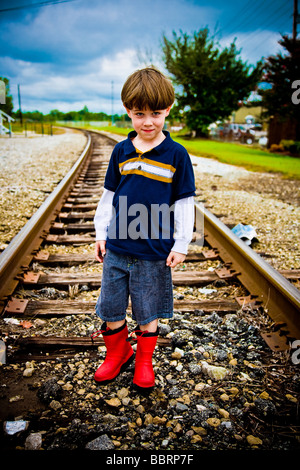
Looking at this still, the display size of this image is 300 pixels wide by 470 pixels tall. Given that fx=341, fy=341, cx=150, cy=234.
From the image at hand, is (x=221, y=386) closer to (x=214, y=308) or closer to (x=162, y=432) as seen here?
(x=162, y=432)

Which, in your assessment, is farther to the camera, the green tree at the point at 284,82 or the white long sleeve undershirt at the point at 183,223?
the green tree at the point at 284,82

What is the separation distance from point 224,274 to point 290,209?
2.89 m

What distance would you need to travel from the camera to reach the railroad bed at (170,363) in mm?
1471

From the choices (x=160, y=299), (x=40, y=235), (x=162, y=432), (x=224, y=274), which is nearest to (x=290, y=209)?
(x=224, y=274)

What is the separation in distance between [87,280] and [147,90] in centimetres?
169

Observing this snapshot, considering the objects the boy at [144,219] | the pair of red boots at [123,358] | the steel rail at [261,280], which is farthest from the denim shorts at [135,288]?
the steel rail at [261,280]

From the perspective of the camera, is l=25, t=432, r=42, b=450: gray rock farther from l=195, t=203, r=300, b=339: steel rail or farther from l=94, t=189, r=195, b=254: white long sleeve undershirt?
l=195, t=203, r=300, b=339: steel rail

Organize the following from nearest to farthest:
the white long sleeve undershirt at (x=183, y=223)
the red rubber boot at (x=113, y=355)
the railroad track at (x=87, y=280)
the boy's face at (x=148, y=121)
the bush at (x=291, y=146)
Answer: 1. the boy's face at (x=148, y=121)
2. the white long sleeve undershirt at (x=183, y=223)
3. the red rubber boot at (x=113, y=355)
4. the railroad track at (x=87, y=280)
5. the bush at (x=291, y=146)

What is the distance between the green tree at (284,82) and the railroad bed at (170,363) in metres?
12.9

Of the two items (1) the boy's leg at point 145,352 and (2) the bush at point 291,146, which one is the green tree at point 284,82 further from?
(1) the boy's leg at point 145,352

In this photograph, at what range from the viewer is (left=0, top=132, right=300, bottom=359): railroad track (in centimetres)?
209

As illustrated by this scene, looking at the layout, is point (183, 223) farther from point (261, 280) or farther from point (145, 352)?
point (261, 280)

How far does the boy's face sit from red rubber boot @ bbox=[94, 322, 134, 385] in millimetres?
1031

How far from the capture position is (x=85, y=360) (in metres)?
1.93
